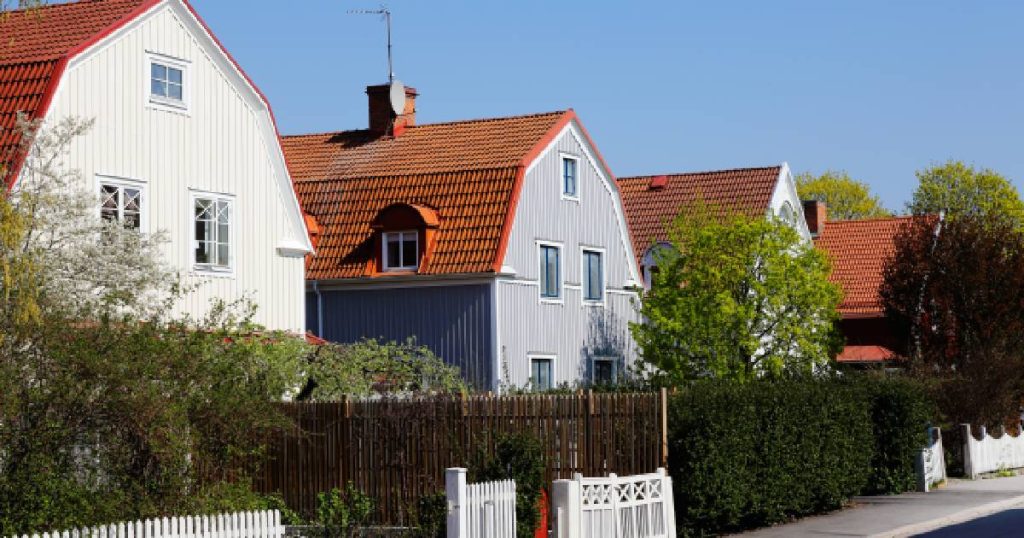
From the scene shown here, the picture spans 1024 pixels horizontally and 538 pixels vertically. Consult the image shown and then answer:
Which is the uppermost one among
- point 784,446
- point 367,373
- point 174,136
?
point 174,136

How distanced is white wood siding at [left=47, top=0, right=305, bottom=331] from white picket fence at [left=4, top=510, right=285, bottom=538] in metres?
12.0

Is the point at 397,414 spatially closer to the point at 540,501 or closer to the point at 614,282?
the point at 540,501

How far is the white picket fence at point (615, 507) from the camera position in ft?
62.6

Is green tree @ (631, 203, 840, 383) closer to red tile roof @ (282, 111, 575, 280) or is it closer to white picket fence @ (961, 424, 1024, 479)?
red tile roof @ (282, 111, 575, 280)

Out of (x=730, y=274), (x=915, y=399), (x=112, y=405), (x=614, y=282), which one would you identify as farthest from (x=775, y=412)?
(x=614, y=282)

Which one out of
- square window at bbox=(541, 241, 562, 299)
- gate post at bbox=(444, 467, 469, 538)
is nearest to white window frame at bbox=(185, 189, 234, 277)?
square window at bbox=(541, 241, 562, 299)

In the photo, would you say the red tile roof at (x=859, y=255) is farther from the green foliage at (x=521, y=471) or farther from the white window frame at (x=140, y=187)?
the green foliage at (x=521, y=471)

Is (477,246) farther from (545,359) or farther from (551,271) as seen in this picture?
(545,359)

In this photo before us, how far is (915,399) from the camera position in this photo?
2978 cm

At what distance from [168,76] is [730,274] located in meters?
15.3

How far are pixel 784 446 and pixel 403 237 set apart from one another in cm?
1611

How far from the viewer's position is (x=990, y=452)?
34.5m

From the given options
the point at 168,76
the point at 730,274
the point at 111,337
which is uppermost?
the point at 168,76

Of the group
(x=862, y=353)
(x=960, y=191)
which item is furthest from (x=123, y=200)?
(x=960, y=191)
